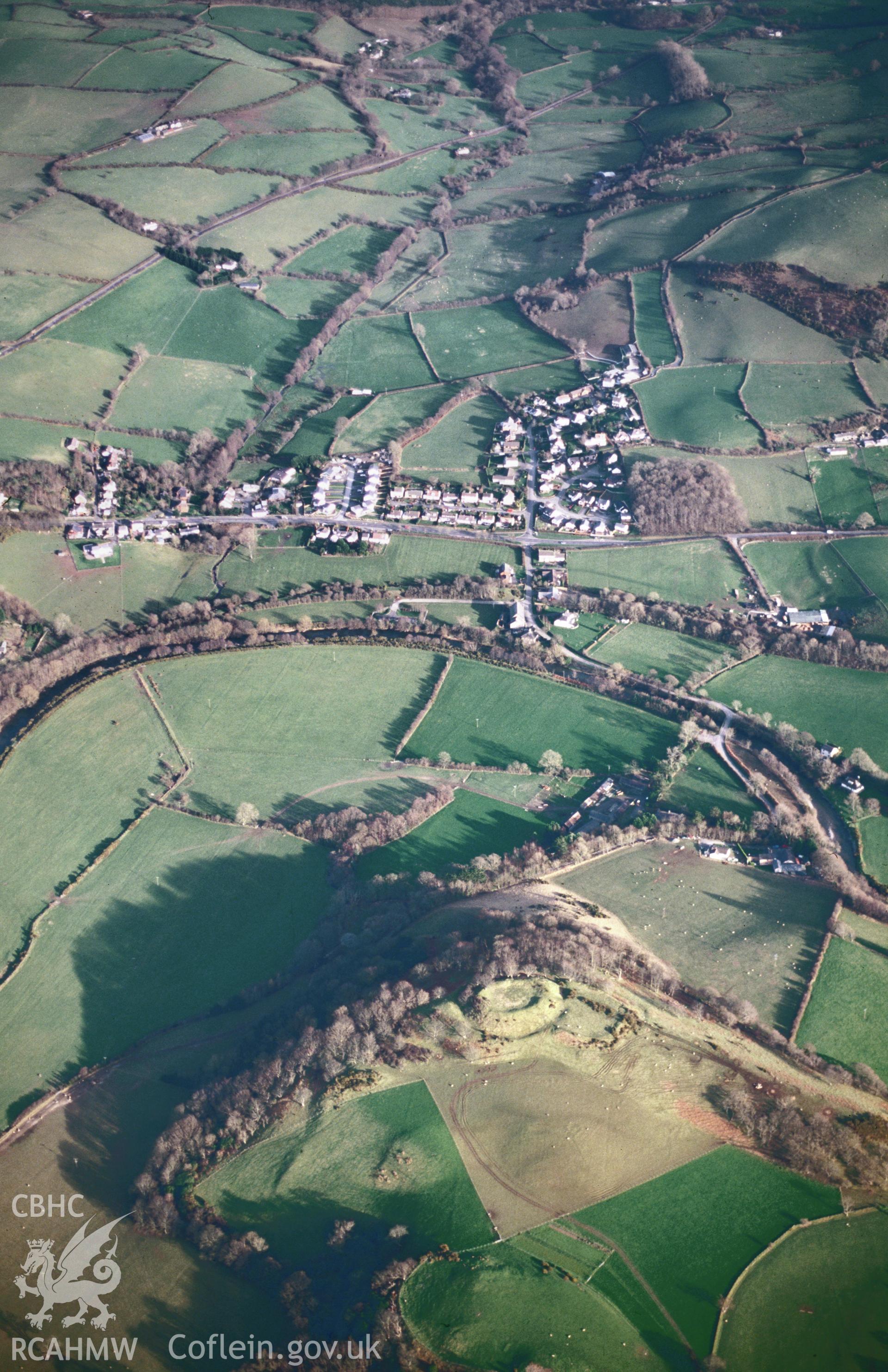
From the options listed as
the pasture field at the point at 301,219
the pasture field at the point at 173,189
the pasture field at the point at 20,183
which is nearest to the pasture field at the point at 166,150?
the pasture field at the point at 173,189

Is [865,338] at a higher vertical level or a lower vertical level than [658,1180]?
higher

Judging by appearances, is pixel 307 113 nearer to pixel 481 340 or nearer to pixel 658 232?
pixel 481 340

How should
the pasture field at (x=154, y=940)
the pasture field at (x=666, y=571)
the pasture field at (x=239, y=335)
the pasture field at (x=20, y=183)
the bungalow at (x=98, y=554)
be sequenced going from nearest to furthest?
the pasture field at (x=154, y=940) → the pasture field at (x=666, y=571) → the bungalow at (x=98, y=554) → the pasture field at (x=239, y=335) → the pasture field at (x=20, y=183)

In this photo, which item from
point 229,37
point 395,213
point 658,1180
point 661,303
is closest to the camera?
point 658,1180

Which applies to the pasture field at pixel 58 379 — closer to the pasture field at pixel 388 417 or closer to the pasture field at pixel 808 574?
the pasture field at pixel 388 417

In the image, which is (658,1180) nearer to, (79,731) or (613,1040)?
(613,1040)

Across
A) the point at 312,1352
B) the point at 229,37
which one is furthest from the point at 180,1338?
the point at 229,37

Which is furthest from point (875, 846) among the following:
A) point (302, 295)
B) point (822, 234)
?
point (302, 295)
